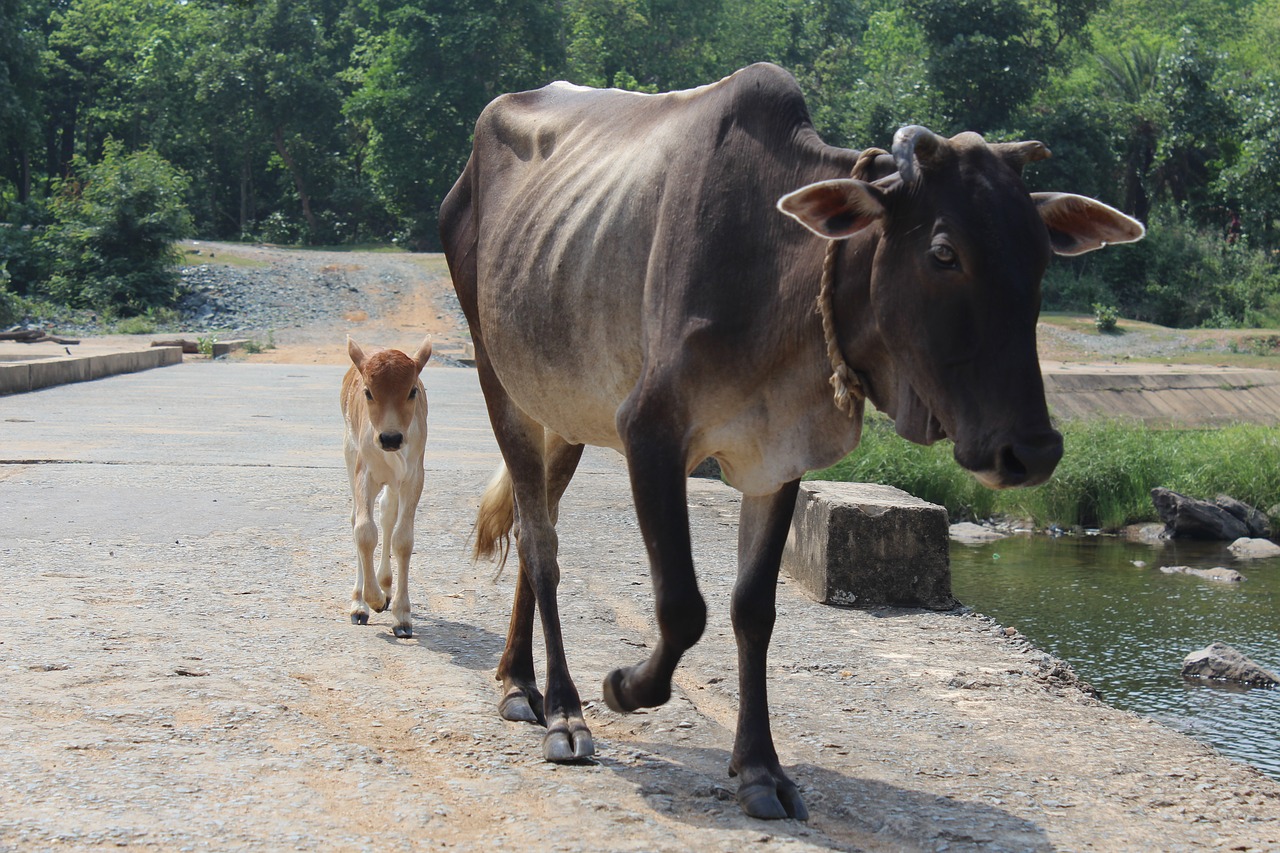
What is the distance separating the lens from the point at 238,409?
1648 centimetres

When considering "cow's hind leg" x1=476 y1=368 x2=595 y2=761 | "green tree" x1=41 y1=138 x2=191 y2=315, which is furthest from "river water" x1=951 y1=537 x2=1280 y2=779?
"green tree" x1=41 y1=138 x2=191 y2=315

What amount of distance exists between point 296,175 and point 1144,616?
4510 cm

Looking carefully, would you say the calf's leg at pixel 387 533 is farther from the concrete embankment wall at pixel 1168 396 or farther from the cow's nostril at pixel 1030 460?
the concrete embankment wall at pixel 1168 396

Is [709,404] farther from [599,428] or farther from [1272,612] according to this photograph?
[1272,612]

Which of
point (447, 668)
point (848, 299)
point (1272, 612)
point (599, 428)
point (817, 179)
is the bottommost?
point (1272, 612)

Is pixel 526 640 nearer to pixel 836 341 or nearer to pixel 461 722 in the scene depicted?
pixel 461 722

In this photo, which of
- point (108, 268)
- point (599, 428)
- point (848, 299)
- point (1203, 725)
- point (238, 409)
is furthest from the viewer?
point (108, 268)

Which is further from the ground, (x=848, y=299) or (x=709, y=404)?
(x=848, y=299)

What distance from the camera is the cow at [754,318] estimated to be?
3.43 m

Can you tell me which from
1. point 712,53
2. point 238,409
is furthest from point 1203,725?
point 712,53

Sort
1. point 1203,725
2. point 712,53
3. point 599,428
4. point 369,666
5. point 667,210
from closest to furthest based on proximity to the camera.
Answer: point 667,210, point 599,428, point 369,666, point 1203,725, point 712,53

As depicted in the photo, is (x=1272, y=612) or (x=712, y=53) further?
(x=712, y=53)

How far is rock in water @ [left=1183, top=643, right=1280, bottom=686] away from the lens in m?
7.89

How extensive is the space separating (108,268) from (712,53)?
103ft
